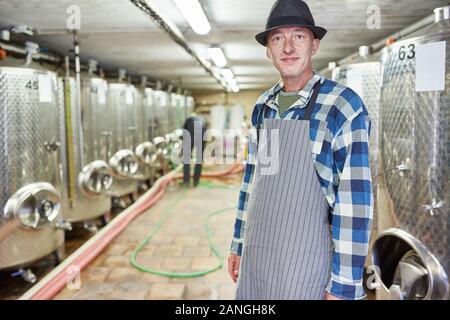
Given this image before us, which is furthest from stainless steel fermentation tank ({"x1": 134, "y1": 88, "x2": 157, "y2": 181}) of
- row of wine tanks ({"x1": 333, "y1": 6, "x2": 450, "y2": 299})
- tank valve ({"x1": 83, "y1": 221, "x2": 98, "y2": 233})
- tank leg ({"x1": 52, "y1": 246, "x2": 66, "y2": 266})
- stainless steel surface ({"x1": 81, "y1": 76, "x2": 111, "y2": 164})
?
row of wine tanks ({"x1": 333, "y1": 6, "x2": 450, "y2": 299})

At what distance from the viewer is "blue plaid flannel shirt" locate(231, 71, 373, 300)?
1372mm

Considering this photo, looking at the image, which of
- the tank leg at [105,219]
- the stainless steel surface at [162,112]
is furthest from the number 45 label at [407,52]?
the stainless steel surface at [162,112]

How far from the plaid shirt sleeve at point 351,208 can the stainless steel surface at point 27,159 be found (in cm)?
275

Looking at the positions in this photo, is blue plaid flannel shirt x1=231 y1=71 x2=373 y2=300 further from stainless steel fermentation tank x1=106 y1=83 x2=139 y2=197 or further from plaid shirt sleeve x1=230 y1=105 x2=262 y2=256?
Result: stainless steel fermentation tank x1=106 y1=83 x2=139 y2=197

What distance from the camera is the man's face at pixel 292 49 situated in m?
1.47

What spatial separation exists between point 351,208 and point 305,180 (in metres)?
0.19

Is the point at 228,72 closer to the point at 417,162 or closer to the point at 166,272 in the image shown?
the point at 166,272

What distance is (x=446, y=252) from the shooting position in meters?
1.99

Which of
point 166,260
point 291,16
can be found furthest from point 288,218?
point 166,260

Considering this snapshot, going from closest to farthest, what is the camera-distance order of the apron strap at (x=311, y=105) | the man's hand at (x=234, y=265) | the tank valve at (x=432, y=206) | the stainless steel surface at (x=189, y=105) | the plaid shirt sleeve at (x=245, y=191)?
the apron strap at (x=311, y=105) → the plaid shirt sleeve at (x=245, y=191) → the man's hand at (x=234, y=265) → the tank valve at (x=432, y=206) → the stainless steel surface at (x=189, y=105)

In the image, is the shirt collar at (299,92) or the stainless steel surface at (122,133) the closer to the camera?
the shirt collar at (299,92)

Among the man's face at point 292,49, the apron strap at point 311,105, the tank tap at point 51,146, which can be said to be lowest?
the tank tap at point 51,146

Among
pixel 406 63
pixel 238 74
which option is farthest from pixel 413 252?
pixel 238 74

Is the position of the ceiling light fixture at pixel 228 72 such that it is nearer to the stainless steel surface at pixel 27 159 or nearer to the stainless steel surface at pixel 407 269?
the stainless steel surface at pixel 27 159
